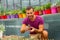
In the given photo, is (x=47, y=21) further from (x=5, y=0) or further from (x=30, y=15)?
(x=5, y=0)

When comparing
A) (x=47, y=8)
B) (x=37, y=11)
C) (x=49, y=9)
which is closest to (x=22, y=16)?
(x=37, y=11)

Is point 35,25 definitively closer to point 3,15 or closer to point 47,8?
point 47,8

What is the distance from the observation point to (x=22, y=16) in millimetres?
7203

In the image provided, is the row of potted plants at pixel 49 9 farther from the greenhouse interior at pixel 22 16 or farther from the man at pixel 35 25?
the man at pixel 35 25

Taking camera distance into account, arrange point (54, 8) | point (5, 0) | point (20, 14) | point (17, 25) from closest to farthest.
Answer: point (54, 8) < point (17, 25) < point (20, 14) < point (5, 0)

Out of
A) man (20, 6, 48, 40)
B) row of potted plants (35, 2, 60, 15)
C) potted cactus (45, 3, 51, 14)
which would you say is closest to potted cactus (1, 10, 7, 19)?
row of potted plants (35, 2, 60, 15)

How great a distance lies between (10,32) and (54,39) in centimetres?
229

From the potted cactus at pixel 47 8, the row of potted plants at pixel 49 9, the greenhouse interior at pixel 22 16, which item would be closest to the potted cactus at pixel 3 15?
the greenhouse interior at pixel 22 16

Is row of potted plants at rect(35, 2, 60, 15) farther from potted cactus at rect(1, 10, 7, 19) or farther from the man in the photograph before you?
potted cactus at rect(1, 10, 7, 19)

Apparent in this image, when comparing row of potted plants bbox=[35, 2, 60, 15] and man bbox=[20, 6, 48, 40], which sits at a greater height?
row of potted plants bbox=[35, 2, 60, 15]

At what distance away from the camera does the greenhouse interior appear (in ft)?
15.3

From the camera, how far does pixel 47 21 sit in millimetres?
4965

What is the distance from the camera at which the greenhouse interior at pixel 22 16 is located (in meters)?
4.68

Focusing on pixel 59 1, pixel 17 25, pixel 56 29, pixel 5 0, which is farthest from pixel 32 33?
pixel 5 0
